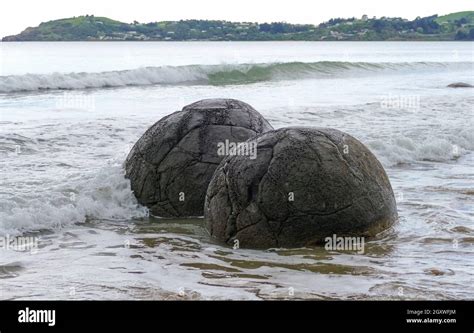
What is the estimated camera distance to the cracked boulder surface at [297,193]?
6699 mm

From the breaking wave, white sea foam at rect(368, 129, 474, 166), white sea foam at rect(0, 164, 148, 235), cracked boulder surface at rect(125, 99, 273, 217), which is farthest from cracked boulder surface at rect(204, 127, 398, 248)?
the breaking wave

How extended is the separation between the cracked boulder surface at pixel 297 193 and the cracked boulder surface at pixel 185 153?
39.4 inches

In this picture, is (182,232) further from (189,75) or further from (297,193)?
(189,75)

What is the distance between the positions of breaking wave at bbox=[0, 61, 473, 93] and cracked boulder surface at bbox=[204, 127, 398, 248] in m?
19.7

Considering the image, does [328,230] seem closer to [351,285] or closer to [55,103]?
[351,285]

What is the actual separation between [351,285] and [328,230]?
961 millimetres

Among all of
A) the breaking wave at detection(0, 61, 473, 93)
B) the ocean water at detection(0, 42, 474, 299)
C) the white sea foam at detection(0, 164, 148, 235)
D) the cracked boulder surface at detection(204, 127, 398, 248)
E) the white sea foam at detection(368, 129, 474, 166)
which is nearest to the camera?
the ocean water at detection(0, 42, 474, 299)

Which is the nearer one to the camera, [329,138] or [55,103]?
[329,138]

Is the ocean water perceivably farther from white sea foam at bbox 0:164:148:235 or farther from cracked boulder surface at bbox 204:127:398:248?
cracked boulder surface at bbox 204:127:398:248

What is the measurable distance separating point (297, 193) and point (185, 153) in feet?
5.84


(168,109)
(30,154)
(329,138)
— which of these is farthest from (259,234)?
(168,109)

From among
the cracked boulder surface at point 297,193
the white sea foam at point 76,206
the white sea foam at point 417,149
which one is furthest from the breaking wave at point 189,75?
the cracked boulder surface at point 297,193

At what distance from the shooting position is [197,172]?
8.02 m

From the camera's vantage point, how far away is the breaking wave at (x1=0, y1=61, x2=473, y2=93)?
90.7ft
